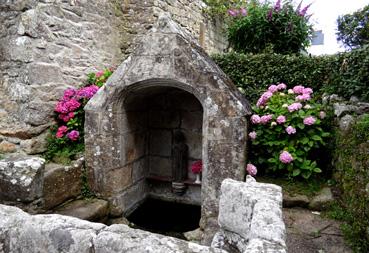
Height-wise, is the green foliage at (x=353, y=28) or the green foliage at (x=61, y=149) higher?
the green foliage at (x=353, y=28)

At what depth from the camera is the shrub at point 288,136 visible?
3.34 metres

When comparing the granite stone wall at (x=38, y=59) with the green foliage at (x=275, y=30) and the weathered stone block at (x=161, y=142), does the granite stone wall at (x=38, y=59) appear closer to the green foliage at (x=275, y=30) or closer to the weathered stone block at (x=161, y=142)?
the weathered stone block at (x=161, y=142)

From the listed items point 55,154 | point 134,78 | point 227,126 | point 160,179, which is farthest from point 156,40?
point 160,179

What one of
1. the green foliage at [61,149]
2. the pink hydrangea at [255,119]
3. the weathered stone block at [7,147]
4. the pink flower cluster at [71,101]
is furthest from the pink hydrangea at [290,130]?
the weathered stone block at [7,147]

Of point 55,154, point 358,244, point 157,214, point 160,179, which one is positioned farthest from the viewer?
point 160,179

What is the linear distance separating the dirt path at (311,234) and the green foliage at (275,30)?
11.8 ft

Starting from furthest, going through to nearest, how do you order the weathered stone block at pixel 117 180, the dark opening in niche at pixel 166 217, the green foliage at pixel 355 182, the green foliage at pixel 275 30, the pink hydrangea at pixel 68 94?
the green foliage at pixel 275 30 < the pink hydrangea at pixel 68 94 < the dark opening in niche at pixel 166 217 < the weathered stone block at pixel 117 180 < the green foliage at pixel 355 182

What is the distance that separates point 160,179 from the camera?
4.94 metres

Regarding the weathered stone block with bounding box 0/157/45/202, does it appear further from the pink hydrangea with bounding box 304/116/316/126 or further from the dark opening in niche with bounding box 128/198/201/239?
the pink hydrangea with bounding box 304/116/316/126

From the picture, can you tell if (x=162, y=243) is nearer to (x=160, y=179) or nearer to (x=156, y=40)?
(x=156, y=40)

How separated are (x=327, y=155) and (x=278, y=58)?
77.0 inches

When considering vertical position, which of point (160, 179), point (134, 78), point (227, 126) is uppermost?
point (134, 78)

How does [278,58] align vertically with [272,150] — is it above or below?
above

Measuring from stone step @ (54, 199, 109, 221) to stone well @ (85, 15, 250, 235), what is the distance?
0.52 ft
